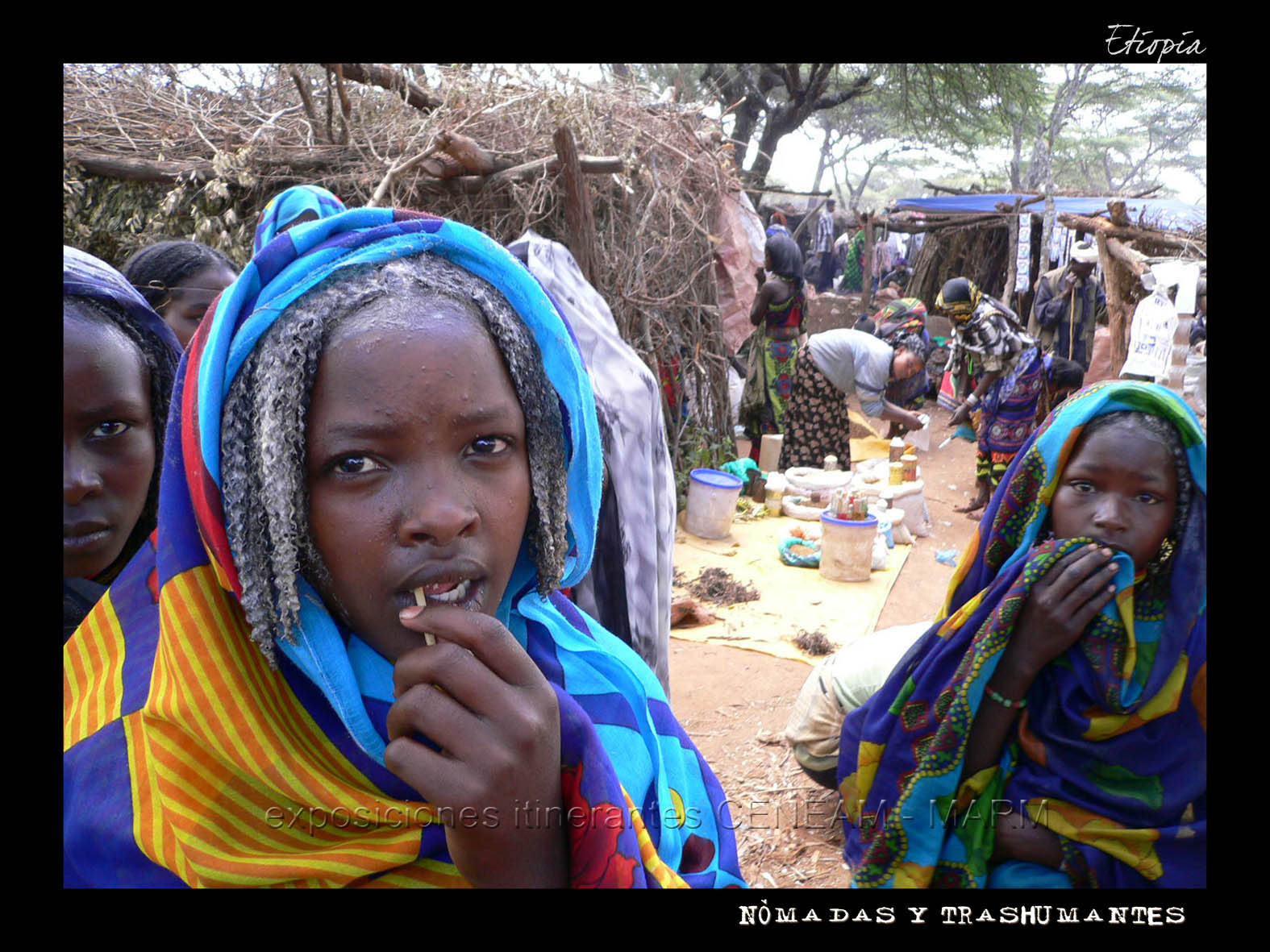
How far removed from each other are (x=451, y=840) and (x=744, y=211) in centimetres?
787

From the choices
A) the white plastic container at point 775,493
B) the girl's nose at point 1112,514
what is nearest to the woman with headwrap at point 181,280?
the girl's nose at point 1112,514

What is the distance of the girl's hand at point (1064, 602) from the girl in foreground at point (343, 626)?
1443 mm

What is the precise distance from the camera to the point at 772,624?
5457mm

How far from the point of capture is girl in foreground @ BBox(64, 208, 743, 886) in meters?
0.91

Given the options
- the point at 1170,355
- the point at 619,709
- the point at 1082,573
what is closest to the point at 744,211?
the point at 1170,355

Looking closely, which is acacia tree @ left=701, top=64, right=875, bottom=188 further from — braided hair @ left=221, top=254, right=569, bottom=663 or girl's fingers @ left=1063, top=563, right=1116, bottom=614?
braided hair @ left=221, top=254, right=569, bottom=663

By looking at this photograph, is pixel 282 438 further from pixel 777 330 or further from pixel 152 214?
pixel 777 330

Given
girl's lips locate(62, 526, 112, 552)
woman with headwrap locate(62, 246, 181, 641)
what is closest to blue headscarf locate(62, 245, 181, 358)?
woman with headwrap locate(62, 246, 181, 641)

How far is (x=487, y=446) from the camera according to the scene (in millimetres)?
1034

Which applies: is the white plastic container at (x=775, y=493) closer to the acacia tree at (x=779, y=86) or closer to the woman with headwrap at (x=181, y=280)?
the woman with headwrap at (x=181, y=280)

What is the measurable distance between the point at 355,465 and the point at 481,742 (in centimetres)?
35

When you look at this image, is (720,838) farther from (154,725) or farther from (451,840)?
(154,725)

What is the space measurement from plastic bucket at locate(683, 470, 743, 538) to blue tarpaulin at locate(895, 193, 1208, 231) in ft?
25.7

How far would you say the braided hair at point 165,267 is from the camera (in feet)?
9.02
